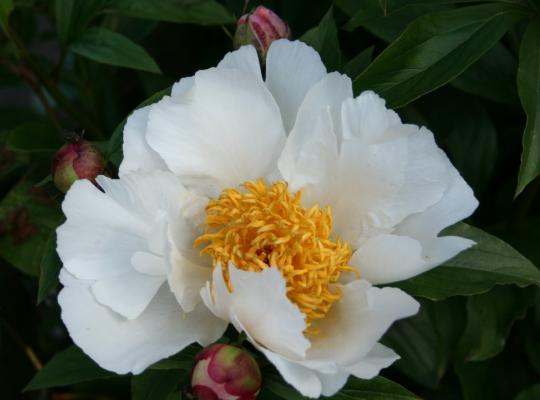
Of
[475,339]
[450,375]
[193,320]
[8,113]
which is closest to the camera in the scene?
[193,320]

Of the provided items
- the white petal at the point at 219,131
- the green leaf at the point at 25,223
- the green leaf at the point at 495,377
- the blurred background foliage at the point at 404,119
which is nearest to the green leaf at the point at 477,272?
the blurred background foliage at the point at 404,119

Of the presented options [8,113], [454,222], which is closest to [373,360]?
[454,222]

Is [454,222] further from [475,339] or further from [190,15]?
[190,15]

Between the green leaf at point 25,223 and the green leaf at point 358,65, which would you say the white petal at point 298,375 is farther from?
the green leaf at point 25,223

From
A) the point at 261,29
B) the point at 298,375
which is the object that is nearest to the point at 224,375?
the point at 298,375

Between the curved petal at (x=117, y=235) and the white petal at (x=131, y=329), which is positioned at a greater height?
the curved petal at (x=117, y=235)

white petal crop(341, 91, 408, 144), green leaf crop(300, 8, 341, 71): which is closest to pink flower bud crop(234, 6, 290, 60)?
green leaf crop(300, 8, 341, 71)

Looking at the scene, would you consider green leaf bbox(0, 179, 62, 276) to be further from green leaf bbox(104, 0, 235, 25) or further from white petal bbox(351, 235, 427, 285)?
white petal bbox(351, 235, 427, 285)

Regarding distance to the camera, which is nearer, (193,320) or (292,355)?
(292,355)
